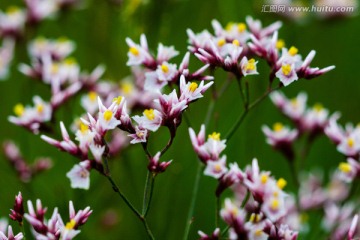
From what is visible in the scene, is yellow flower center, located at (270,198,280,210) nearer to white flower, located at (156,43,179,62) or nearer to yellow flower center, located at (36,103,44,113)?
white flower, located at (156,43,179,62)

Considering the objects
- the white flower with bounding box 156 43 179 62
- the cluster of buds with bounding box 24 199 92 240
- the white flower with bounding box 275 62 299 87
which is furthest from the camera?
the white flower with bounding box 156 43 179 62

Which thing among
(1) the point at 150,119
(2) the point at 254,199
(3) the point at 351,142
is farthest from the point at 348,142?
(1) the point at 150,119

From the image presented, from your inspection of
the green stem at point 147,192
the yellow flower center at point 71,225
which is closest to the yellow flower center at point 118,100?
the green stem at point 147,192

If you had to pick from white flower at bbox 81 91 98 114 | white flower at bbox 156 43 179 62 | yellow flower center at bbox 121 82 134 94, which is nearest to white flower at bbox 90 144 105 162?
white flower at bbox 156 43 179 62

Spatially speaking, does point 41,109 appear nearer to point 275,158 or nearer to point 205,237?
point 205,237

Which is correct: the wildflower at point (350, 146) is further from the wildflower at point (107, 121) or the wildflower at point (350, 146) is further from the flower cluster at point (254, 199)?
the wildflower at point (107, 121)

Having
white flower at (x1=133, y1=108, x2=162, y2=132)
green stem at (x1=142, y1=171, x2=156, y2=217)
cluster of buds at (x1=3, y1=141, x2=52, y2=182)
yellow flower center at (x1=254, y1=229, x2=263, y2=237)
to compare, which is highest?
white flower at (x1=133, y1=108, x2=162, y2=132)

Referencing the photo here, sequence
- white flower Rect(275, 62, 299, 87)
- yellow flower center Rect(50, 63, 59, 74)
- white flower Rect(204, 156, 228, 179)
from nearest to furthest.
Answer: white flower Rect(204, 156, 228, 179), white flower Rect(275, 62, 299, 87), yellow flower center Rect(50, 63, 59, 74)
